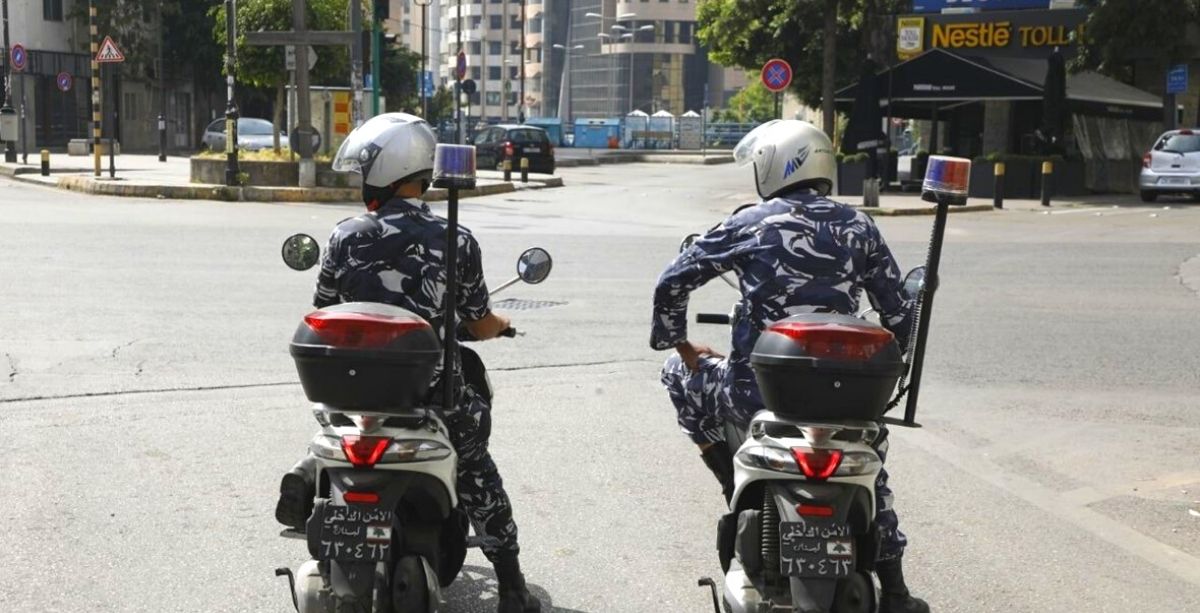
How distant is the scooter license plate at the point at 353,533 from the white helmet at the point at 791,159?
144cm

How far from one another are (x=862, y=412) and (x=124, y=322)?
7.88 m

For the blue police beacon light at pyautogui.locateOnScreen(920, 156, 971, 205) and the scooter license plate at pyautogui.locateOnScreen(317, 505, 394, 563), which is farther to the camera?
the blue police beacon light at pyautogui.locateOnScreen(920, 156, 971, 205)

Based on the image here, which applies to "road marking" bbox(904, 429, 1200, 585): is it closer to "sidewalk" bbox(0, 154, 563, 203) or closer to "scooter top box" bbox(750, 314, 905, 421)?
"scooter top box" bbox(750, 314, 905, 421)

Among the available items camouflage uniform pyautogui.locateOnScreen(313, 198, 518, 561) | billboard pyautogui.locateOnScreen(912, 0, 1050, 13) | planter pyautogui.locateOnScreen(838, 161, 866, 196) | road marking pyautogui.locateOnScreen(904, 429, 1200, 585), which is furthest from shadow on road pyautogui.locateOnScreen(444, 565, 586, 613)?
billboard pyautogui.locateOnScreen(912, 0, 1050, 13)

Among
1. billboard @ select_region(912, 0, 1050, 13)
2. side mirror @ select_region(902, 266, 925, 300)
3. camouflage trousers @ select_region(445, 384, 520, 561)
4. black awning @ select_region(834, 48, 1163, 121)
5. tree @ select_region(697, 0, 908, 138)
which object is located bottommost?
camouflage trousers @ select_region(445, 384, 520, 561)

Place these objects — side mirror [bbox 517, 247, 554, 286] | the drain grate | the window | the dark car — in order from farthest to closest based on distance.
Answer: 1. the window
2. the dark car
3. the drain grate
4. side mirror [bbox 517, 247, 554, 286]

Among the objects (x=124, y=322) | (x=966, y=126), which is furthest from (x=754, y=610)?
(x=966, y=126)

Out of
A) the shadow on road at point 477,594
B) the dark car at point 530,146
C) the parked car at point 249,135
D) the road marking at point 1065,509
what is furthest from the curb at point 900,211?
the shadow on road at point 477,594

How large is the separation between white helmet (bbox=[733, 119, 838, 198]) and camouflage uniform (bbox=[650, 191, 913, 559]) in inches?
2.0

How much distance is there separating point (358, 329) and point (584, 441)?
11.8 feet

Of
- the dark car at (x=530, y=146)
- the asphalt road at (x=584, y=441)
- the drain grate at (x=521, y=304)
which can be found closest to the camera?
the asphalt road at (x=584, y=441)

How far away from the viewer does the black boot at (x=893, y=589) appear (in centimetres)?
441

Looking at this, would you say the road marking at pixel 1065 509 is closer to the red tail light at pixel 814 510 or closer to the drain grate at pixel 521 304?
the red tail light at pixel 814 510

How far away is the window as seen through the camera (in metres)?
52.5
